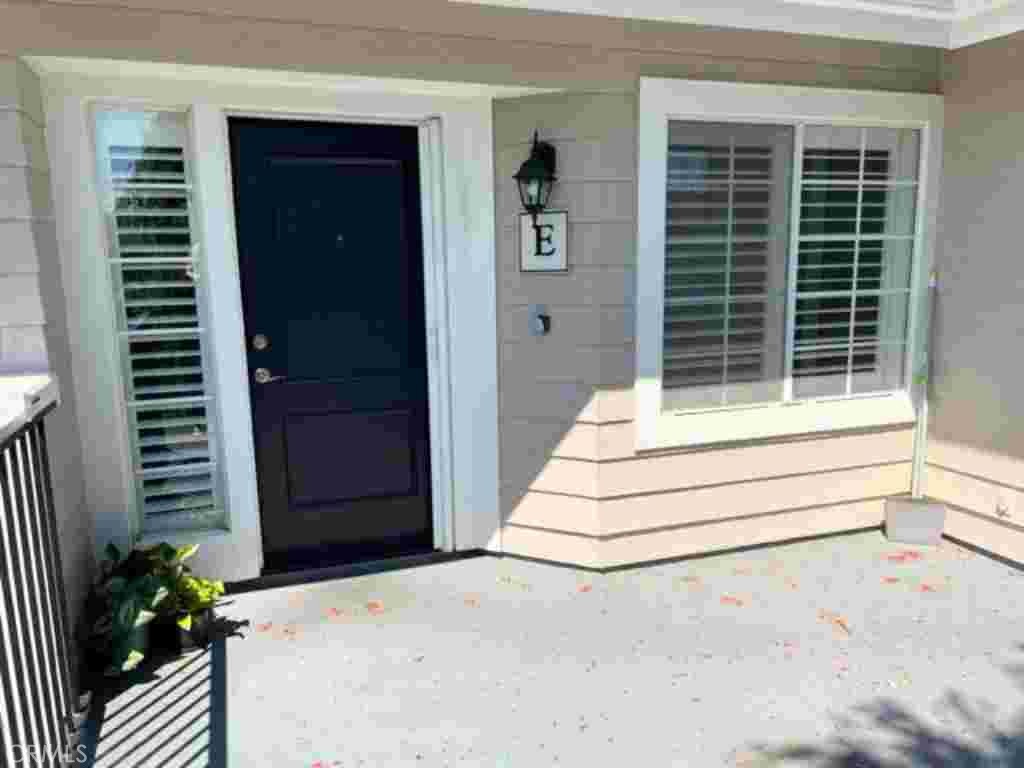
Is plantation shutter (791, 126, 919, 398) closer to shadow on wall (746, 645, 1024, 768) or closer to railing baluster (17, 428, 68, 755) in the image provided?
shadow on wall (746, 645, 1024, 768)

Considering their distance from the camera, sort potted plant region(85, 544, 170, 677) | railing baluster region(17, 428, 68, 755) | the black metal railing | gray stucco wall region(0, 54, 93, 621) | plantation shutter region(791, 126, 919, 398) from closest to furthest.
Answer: the black metal railing → railing baluster region(17, 428, 68, 755) → gray stucco wall region(0, 54, 93, 621) → potted plant region(85, 544, 170, 677) → plantation shutter region(791, 126, 919, 398)

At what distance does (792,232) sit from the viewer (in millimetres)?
3492

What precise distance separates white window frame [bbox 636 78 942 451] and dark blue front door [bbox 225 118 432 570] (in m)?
1.03

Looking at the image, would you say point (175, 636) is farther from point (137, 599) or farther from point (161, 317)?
point (161, 317)

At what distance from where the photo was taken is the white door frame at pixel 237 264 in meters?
2.84

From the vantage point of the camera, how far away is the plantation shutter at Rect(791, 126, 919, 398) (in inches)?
139

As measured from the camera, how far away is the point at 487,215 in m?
3.32

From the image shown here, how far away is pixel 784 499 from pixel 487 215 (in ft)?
6.66

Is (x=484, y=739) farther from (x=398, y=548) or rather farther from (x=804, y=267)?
(x=804, y=267)

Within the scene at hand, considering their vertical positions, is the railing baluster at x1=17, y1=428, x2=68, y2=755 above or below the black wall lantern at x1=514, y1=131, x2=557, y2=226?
below

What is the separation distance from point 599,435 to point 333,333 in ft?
4.22

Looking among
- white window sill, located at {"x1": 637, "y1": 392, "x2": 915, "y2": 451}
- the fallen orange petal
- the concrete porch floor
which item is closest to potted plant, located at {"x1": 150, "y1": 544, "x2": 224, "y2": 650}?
the concrete porch floor

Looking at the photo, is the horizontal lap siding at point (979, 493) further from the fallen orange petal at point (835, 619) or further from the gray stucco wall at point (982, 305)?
the fallen orange petal at point (835, 619)

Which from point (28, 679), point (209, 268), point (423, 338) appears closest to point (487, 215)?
point (423, 338)
